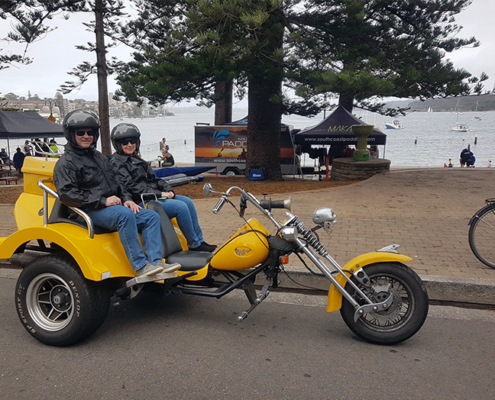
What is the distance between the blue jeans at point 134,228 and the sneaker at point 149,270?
3 centimetres

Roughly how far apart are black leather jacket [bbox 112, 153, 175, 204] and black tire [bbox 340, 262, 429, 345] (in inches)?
83.8

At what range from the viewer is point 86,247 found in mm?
3521

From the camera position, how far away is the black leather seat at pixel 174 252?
3840 millimetres

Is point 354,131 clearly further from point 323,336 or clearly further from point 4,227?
Result: point 323,336

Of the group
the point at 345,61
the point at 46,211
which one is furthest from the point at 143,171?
the point at 345,61

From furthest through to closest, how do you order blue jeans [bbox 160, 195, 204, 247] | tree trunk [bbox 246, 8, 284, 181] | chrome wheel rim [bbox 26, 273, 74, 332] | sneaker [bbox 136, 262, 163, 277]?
tree trunk [bbox 246, 8, 284, 181], blue jeans [bbox 160, 195, 204, 247], chrome wheel rim [bbox 26, 273, 74, 332], sneaker [bbox 136, 262, 163, 277]

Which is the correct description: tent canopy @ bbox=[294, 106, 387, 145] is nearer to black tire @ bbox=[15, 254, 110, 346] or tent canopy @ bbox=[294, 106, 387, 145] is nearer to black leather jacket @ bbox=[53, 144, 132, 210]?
black leather jacket @ bbox=[53, 144, 132, 210]

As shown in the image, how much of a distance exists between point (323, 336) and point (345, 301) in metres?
0.43

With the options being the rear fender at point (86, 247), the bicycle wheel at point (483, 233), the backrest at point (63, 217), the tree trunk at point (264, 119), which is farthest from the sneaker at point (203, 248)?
the tree trunk at point (264, 119)

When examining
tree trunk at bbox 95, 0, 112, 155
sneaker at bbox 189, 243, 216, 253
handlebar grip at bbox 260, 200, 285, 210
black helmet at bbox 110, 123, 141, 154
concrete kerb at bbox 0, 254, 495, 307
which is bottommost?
concrete kerb at bbox 0, 254, 495, 307

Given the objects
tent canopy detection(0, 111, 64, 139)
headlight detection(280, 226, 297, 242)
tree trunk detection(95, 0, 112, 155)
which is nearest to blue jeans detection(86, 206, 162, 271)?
headlight detection(280, 226, 297, 242)

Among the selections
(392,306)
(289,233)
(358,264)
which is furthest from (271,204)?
(392,306)

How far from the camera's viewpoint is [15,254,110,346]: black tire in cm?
351

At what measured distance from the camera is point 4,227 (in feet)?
24.7
